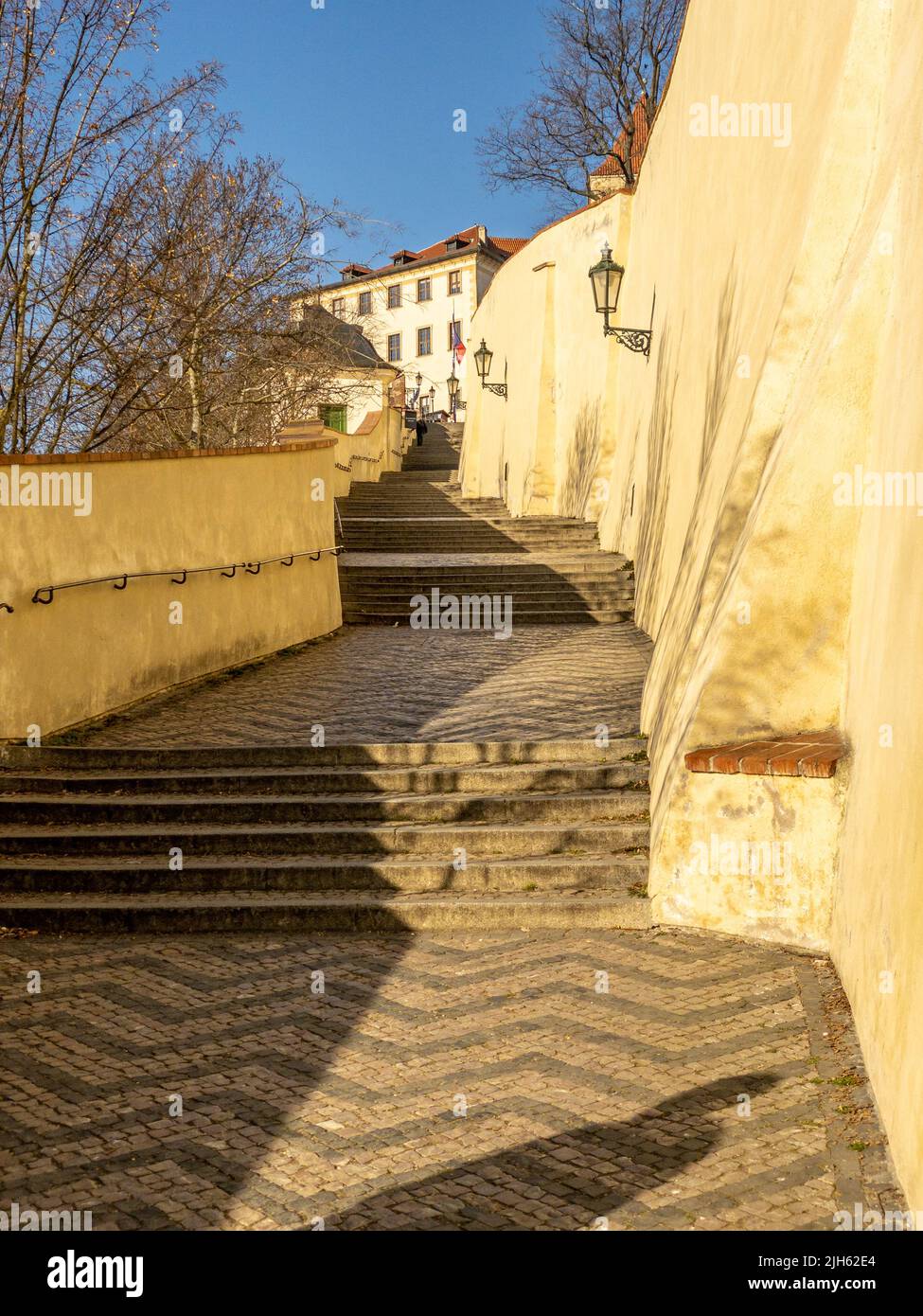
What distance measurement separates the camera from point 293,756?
838 centimetres

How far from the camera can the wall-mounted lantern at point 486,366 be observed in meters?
30.8

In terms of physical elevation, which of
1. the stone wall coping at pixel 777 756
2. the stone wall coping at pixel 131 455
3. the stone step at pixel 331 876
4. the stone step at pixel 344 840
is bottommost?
the stone step at pixel 331 876

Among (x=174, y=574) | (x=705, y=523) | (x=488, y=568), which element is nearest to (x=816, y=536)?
(x=705, y=523)

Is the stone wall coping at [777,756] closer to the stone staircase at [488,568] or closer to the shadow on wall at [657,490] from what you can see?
the shadow on wall at [657,490]

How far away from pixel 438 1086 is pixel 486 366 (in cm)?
2866

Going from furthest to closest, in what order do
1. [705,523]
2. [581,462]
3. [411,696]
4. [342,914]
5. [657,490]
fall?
[581,462], [657,490], [411,696], [705,523], [342,914]

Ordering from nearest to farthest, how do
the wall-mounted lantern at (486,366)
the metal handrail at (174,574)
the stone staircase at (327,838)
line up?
the stone staircase at (327,838), the metal handrail at (174,574), the wall-mounted lantern at (486,366)

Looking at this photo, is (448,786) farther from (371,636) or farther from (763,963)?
(371,636)

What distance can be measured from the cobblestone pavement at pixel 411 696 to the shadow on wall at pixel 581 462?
7607 millimetres

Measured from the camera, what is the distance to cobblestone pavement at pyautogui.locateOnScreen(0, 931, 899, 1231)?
3.98 m

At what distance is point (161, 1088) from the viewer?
4867mm

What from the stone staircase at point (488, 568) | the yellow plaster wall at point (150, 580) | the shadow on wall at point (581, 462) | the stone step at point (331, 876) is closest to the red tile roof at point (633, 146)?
the shadow on wall at point (581, 462)

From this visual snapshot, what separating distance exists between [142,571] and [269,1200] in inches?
253

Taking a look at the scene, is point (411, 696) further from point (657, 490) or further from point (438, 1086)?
point (438, 1086)
